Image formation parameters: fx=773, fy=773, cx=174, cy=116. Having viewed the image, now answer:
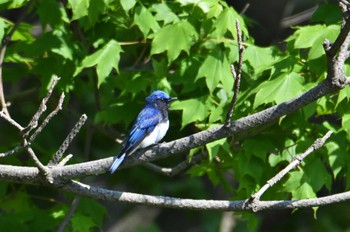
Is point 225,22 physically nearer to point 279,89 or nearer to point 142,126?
A: point 279,89

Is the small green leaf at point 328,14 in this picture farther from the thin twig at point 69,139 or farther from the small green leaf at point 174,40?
the thin twig at point 69,139

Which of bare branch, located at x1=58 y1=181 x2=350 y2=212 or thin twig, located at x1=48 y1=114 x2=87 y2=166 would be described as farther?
bare branch, located at x1=58 y1=181 x2=350 y2=212

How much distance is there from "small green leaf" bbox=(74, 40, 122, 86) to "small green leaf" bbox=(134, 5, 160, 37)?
246 mm

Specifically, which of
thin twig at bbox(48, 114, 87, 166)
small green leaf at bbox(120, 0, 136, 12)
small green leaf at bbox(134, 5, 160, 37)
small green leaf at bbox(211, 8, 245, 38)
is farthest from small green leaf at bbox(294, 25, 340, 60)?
thin twig at bbox(48, 114, 87, 166)

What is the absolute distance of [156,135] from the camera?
4871 millimetres

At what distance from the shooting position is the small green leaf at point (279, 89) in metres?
4.55

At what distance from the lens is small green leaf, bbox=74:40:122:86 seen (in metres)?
5.03

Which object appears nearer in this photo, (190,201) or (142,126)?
(190,201)

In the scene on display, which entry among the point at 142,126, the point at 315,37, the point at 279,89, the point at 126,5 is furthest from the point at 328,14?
the point at 142,126

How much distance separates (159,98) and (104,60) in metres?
0.46

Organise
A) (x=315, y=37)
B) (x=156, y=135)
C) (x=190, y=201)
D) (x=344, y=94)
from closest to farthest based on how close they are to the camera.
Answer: (x=190, y=201), (x=344, y=94), (x=315, y=37), (x=156, y=135)

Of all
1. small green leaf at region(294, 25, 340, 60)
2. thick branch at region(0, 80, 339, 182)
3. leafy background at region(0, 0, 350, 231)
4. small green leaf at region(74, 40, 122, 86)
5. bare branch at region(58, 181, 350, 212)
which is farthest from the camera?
small green leaf at region(74, 40, 122, 86)

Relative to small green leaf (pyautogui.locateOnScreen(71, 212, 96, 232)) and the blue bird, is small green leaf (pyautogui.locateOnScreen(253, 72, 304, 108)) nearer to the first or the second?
the blue bird

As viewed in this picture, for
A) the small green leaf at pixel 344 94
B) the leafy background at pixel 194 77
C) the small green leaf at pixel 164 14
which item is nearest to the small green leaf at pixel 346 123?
the leafy background at pixel 194 77
